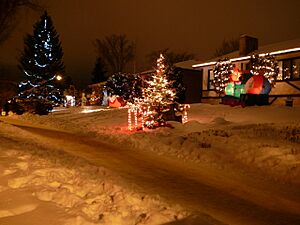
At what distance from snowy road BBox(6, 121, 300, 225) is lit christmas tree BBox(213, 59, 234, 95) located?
19246mm

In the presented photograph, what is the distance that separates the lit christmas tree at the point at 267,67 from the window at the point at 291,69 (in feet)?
5.72

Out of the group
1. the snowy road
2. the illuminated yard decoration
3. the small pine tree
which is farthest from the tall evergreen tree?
the snowy road

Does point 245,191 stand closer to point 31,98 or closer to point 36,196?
point 36,196

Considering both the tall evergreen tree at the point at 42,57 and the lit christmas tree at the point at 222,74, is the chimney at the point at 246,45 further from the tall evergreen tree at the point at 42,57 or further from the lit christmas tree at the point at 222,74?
the tall evergreen tree at the point at 42,57

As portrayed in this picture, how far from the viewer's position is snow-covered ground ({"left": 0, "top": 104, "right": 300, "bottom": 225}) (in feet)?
17.5

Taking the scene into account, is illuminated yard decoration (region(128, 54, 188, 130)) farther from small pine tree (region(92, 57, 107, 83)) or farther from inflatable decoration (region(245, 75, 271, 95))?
small pine tree (region(92, 57, 107, 83))

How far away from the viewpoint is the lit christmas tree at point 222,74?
1148 inches

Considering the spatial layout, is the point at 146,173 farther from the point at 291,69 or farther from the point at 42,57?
the point at 42,57

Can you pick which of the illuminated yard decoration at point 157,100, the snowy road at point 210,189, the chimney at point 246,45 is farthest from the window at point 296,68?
the snowy road at point 210,189

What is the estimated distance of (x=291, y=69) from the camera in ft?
89.1

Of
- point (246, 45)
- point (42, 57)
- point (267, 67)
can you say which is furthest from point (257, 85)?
point (42, 57)

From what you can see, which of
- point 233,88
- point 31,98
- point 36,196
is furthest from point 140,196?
point 31,98

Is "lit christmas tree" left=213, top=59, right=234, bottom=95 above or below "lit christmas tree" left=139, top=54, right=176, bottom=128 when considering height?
above

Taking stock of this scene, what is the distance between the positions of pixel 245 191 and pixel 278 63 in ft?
74.7
